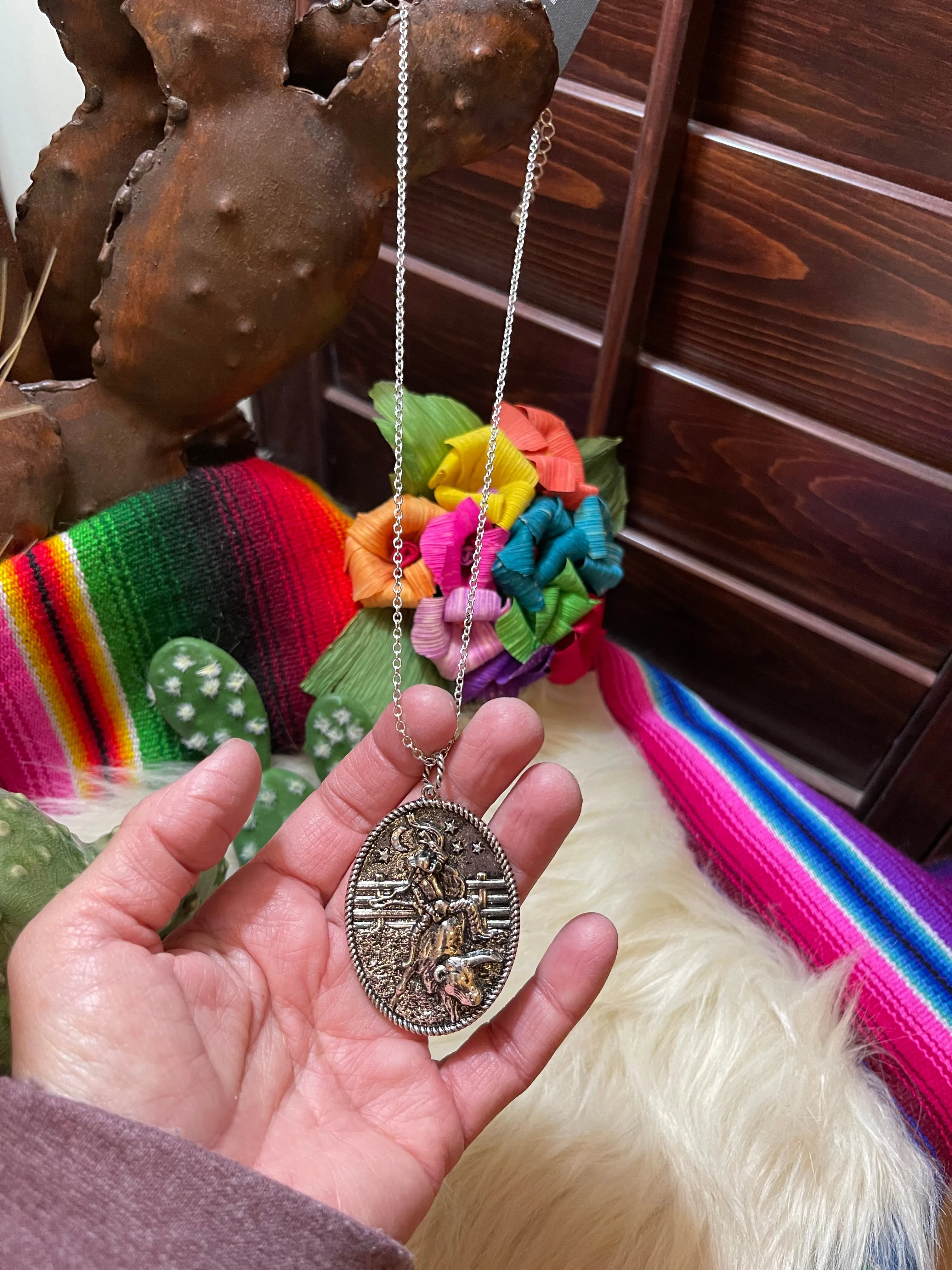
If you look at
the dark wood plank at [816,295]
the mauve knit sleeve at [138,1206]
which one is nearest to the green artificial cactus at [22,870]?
the mauve knit sleeve at [138,1206]

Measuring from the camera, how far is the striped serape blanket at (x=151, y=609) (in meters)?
0.67

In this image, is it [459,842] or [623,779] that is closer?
[459,842]

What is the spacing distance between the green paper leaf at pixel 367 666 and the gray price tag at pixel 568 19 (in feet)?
1.54

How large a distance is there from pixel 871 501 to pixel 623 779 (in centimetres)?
39

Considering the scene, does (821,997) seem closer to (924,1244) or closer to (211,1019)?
(924,1244)

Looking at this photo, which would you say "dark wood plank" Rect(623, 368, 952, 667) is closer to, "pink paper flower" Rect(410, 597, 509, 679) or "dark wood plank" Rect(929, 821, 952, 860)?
"dark wood plank" Rect(929, 821, 952, 860)

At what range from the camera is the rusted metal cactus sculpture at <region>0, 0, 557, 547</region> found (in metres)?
0.57

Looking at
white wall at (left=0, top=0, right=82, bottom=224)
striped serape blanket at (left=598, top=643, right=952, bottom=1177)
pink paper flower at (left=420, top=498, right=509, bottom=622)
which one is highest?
white wall at (left=0, top=0, right=82, bottom=224)

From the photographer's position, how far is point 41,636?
2.21ft

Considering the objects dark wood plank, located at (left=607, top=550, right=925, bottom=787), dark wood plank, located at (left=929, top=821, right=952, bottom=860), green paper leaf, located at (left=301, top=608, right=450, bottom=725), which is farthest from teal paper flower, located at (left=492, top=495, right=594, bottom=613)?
dark wood plank, located at (left=929, top=821, right=952, bottom=860)

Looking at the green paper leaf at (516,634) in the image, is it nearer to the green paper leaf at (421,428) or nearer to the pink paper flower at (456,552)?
the pink paper flower at (456,552)

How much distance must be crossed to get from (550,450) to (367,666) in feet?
0.89

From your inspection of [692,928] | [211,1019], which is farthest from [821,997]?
[211,1019]

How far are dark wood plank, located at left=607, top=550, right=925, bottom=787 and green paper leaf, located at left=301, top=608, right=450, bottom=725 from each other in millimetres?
408
